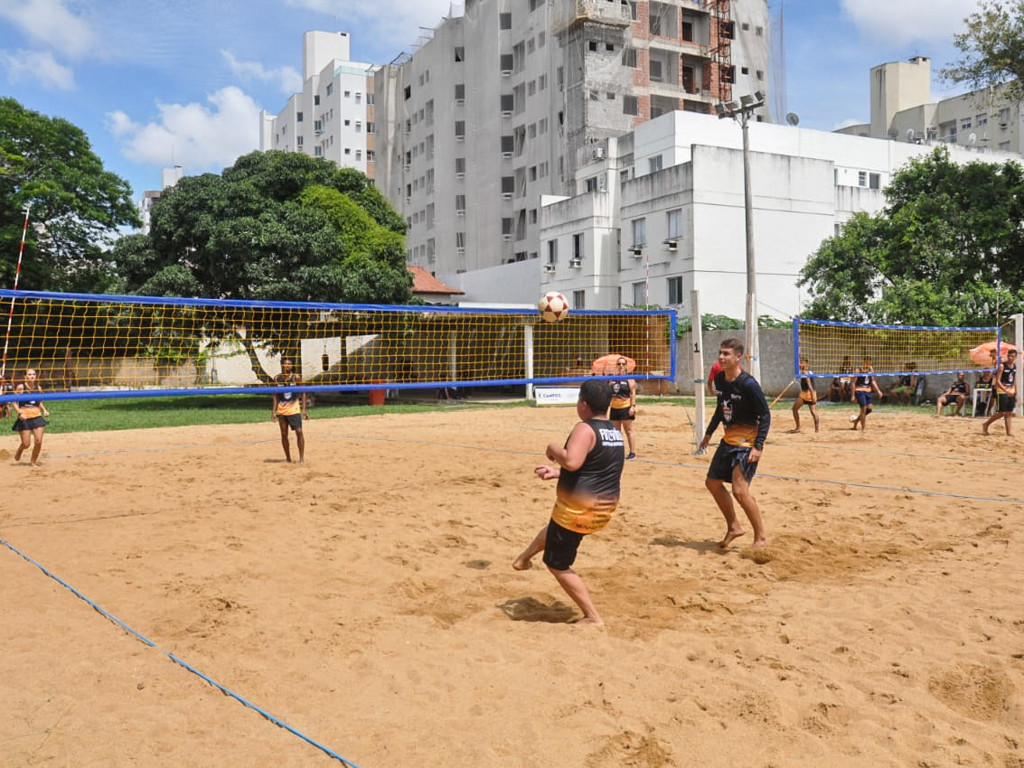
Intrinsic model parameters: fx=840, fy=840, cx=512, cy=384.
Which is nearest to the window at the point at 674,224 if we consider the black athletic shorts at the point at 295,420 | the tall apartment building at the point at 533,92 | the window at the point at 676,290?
the window at the point at 676,290

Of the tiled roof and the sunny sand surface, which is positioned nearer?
the sunny sand surface

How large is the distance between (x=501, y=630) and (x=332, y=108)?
77.3m

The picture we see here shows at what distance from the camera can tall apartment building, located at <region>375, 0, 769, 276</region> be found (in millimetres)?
43781

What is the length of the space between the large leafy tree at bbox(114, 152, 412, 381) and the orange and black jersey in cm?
1730

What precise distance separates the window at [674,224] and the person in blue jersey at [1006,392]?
19976 millimetres

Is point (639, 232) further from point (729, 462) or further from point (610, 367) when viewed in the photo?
point (729, 462)

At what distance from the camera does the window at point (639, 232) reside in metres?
35.8

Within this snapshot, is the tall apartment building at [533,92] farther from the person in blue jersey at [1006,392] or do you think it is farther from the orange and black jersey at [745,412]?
the orange and black jersey at [745,412]

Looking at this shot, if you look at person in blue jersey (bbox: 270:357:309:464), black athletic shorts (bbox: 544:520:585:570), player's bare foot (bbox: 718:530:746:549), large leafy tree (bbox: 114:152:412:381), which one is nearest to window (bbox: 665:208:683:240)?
large leafy tree (bbox: 114:152:412:381)

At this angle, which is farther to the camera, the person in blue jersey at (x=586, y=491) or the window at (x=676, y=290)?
the window at (x=676, y=290)

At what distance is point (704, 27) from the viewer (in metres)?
47.3

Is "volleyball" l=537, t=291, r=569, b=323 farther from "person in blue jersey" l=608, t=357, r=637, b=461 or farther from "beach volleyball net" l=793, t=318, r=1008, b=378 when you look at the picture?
"beach volleyball net" l=793, t=318, r=1008, b=378

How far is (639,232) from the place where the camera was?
36.2m

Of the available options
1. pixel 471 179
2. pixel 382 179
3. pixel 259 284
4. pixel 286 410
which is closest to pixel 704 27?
pixel 471 179
